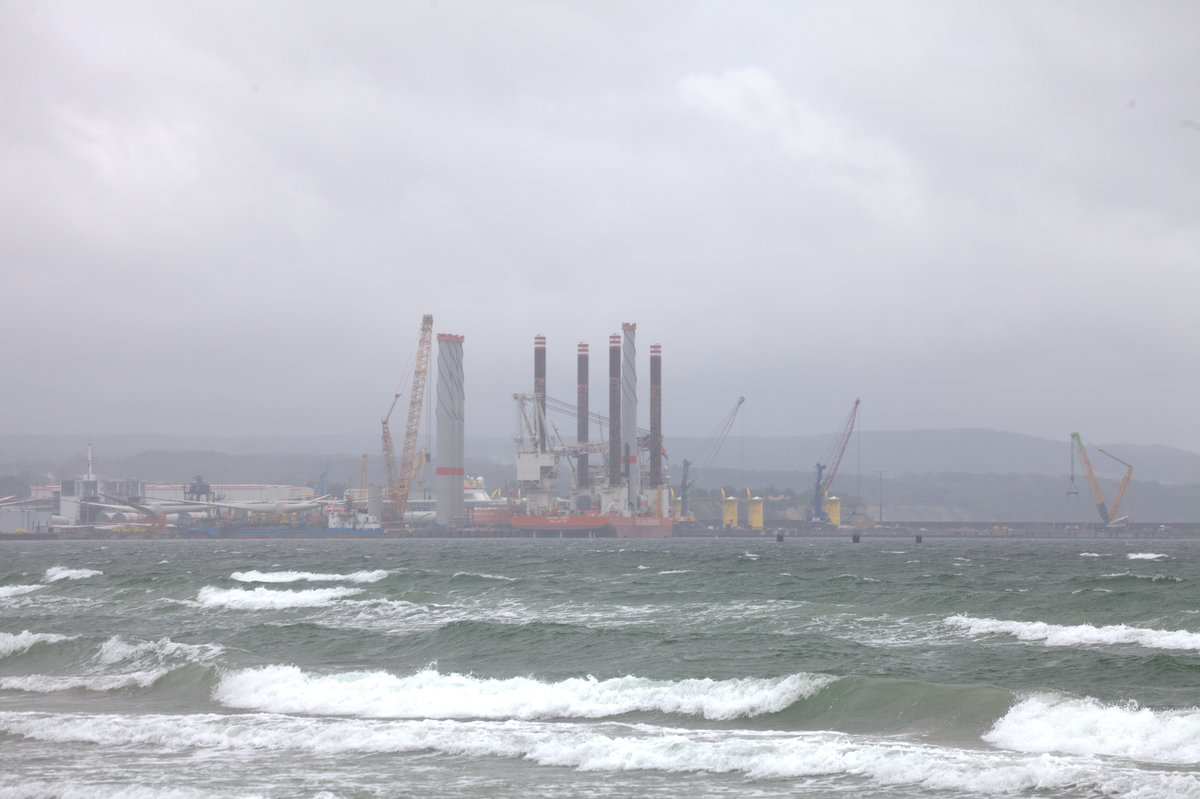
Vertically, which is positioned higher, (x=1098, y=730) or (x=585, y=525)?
(x=1098, y=730)

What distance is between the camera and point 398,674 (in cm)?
2559

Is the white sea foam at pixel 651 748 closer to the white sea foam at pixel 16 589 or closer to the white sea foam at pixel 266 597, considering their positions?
the white sea foam at pixel 266 597

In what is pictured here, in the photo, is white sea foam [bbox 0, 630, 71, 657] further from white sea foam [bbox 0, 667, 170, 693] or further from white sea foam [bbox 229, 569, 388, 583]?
white sea foam [bbox 229, 569, 388, 583]

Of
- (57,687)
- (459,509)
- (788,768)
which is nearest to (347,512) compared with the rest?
(459,509)

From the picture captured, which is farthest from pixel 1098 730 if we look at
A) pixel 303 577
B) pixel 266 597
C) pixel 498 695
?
pixel 303 577

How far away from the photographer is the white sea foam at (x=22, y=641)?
3156 cm

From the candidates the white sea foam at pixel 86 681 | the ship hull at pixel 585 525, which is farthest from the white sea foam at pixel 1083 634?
the ship hull at pixel 585 525

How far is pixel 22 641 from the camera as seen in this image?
32.0m

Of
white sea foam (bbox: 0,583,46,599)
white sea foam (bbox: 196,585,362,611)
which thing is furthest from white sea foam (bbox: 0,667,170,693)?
white sea foam (bbox: 0,583,46,599)

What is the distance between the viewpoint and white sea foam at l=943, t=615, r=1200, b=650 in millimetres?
28094

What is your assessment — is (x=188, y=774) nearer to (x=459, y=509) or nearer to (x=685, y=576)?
A: (x=685, y=576)

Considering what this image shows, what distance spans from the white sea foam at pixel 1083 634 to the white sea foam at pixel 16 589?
4405 cm

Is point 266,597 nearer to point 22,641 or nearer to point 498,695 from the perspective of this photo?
point 22,641

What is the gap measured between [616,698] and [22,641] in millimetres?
19712
